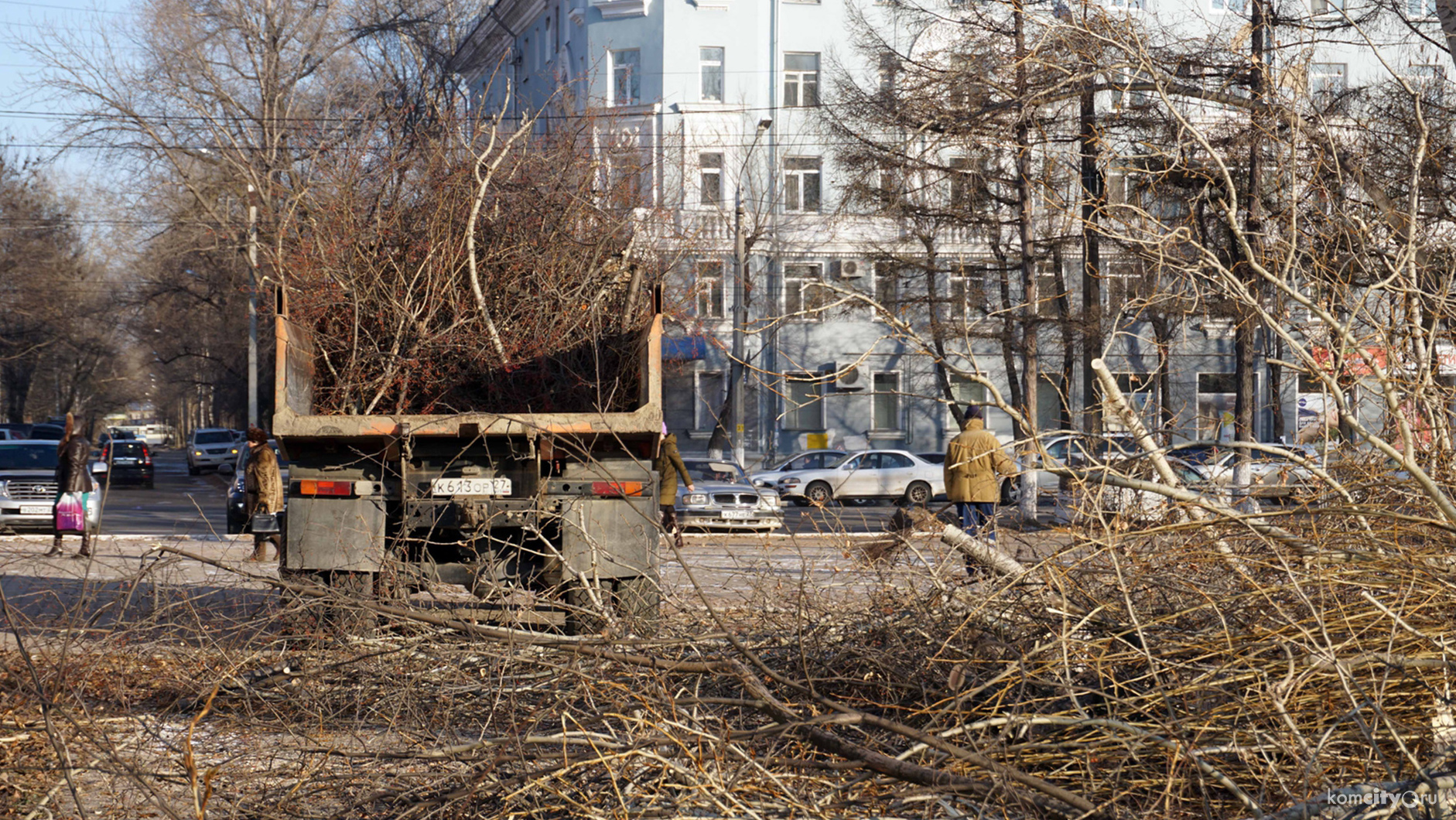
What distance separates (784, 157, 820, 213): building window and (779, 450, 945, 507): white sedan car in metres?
9.82

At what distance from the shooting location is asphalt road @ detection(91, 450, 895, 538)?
17.4 m

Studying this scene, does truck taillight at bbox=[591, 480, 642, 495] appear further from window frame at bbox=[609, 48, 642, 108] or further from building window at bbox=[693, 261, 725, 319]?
window frame at bbox=[609, 48, 642, 108]

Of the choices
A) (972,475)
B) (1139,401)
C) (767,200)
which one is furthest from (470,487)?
(767,200)

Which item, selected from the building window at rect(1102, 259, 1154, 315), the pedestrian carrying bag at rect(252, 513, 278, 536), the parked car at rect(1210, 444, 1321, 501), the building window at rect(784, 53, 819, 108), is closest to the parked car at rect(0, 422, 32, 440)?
the building window at rect(784, 53, 819, 108)

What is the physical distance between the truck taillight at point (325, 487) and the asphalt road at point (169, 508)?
402 cm

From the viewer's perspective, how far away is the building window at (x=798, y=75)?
37656mm

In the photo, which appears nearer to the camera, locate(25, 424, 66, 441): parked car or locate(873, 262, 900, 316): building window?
locate(873, 262, 900, 316): building window

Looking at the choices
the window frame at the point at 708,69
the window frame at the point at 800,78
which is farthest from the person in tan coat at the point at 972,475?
the window frame at the point at 800,78

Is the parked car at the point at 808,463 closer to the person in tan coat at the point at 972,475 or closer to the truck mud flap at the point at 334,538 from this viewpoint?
the person in tan coat at the point at 972,475

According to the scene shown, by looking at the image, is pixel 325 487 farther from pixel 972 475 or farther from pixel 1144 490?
pixel 972 475

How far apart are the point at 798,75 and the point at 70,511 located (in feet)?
91.7

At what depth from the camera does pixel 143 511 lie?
24.5 meters

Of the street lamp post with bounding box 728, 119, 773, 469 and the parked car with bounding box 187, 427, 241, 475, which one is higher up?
the street lamp post with bounding box 728, 119, 773, 469

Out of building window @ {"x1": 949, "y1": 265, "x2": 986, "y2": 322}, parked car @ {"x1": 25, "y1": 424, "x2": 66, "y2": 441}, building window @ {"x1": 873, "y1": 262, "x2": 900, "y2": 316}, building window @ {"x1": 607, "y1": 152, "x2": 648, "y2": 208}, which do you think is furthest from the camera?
parked car @ {"x1": 25, "y1": 424, "x2": 66, "y2": 441}
